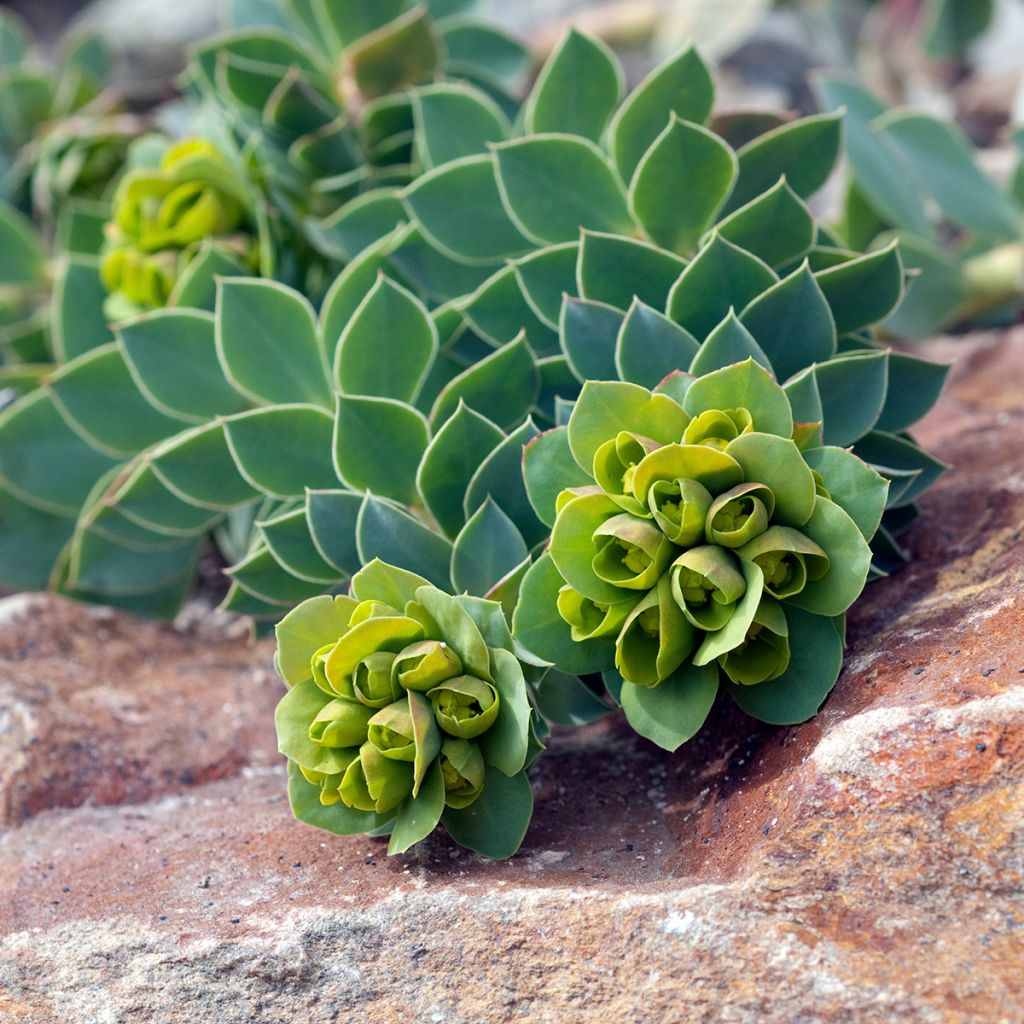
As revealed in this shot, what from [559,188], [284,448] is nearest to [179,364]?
[284,448]

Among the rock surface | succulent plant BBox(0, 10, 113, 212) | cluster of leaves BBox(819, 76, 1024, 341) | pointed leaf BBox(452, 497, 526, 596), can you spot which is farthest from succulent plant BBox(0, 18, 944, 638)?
succulent plant BBox(0, 10, 113, 212)

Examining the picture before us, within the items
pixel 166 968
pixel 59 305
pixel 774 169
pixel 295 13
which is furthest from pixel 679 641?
pixel 295 13

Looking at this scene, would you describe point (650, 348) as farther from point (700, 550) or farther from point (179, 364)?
point (179, 364)

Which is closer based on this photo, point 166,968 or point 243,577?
point 166,968

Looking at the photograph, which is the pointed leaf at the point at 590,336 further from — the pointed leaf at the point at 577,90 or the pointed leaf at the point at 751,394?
the pointed leaf at the point at 577,90

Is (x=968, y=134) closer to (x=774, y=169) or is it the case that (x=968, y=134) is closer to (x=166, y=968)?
(x=774, y=169)

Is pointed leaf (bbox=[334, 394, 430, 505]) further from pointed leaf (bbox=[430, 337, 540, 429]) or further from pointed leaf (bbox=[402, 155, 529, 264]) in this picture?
pointed leaf (bbox=[402, 155, 529, 264])

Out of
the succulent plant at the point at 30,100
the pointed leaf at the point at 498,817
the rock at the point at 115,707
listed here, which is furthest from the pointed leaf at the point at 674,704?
the succulent plant at the point at 30,100
